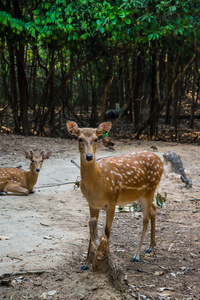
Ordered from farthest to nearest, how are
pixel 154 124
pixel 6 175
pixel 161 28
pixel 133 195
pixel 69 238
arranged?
pixel 154 124, pixel 161 28, pixel 6 175, pixel 69 238, pixel 133 195

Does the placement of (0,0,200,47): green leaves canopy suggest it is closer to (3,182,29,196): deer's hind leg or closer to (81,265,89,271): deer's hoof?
(3,182,29,196): deer's hind leg

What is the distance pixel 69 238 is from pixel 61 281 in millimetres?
1196

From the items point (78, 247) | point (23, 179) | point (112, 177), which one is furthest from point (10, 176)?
point (112, 177)

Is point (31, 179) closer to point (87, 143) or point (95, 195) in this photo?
point (95, 195)

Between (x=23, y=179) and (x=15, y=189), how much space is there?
10.3 inches

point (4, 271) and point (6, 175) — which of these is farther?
point (6, 175)

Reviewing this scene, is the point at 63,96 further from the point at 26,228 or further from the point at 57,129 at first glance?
the point at 26,228

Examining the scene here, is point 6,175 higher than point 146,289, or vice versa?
point 6,175

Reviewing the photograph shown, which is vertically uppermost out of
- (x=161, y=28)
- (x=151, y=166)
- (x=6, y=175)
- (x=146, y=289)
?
(x=161, y=28)

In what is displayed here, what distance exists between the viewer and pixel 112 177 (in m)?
4.42

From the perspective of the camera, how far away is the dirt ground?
147 inches

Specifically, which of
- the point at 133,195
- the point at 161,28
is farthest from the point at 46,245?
the point at 161,28

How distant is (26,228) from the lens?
17.1 feet

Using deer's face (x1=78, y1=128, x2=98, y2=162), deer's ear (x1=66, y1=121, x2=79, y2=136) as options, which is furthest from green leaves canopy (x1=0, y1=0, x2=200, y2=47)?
deer's face (x1=78, y1=128, x2=98, y2=162)
